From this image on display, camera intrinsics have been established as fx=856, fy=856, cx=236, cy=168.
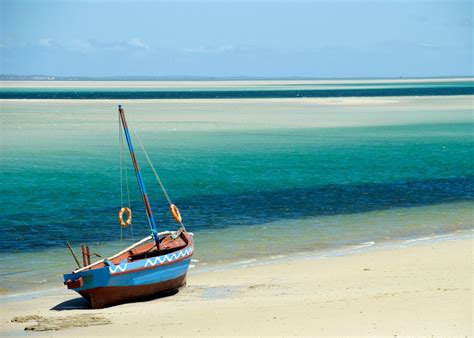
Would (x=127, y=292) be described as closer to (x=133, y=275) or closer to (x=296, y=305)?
(x=133, y=275)

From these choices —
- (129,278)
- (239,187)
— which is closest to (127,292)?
(129,278)

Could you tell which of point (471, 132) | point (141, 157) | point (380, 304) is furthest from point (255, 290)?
point (471, 132)

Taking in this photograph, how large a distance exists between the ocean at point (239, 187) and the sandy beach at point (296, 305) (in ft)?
6.28

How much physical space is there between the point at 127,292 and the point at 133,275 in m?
0.32

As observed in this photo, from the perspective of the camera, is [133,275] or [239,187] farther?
[239,187]

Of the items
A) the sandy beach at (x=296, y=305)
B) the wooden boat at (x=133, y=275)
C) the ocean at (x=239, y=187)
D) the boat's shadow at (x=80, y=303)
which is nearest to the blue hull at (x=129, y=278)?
the wooden boat at (x=133, y=275)

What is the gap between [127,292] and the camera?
15141 mm

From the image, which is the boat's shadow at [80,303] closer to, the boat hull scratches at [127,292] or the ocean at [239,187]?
the boat hull scratches at [127,292]

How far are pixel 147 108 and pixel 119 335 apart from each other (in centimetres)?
6538

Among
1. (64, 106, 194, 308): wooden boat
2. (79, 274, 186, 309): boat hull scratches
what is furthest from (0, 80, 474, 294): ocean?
(79, 274, 186, 309): boat hull scratches

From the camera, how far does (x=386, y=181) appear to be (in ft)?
104

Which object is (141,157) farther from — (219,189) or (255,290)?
(255,290)

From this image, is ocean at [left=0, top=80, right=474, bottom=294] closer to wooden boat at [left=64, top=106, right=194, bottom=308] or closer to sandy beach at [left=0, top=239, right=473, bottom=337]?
sandy beach at [left=0, top=239, right=473, bottom=337]

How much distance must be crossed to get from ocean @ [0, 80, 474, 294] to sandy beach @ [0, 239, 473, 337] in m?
1.91
